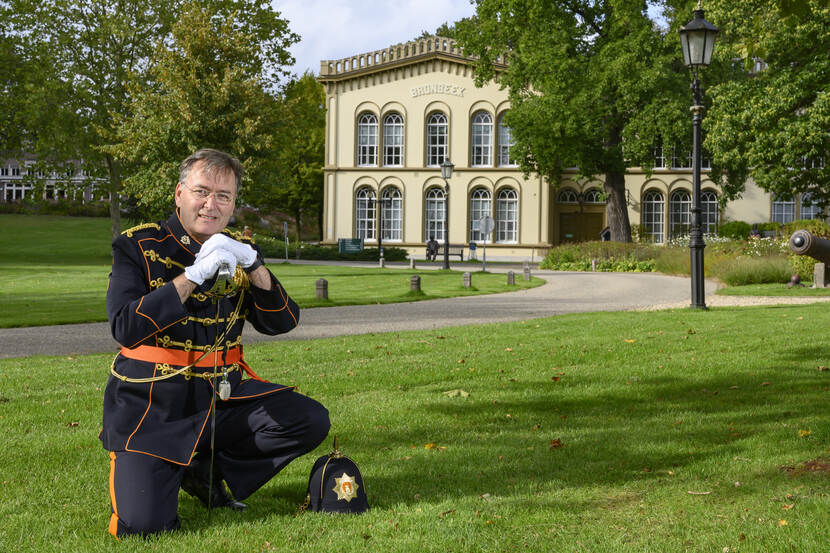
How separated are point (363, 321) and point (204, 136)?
551 inches

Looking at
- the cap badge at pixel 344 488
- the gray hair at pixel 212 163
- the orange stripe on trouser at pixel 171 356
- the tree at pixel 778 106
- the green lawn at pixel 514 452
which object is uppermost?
the tree at pixel 778 106

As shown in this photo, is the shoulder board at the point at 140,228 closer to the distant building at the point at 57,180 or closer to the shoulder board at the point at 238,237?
the shoulder board at the point at 238,237

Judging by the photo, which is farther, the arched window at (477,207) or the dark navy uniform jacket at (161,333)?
the arched window at (477,207)

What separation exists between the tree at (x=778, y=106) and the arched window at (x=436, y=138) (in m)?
19.1

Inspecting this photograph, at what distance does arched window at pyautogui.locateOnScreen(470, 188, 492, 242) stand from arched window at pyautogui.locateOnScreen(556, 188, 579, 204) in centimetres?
396

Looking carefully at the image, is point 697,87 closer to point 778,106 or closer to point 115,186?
point 778,106

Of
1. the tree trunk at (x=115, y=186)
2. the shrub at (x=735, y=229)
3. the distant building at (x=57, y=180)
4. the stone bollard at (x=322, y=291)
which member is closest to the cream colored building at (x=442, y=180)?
the shrub at (x=735, y=229)

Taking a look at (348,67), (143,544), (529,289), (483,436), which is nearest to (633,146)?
(529,289)

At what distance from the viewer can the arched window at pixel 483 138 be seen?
148 ft

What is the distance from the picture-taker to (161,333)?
3.54 metres

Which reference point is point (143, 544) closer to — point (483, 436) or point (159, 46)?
point (483, 436)

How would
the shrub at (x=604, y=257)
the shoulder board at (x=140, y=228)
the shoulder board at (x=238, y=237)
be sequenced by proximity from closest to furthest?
1. the shoulder board at (x=140, y=228)
2. the shoulder board at (x=238, y=237)
3. the shrub at (x=604, y=257)

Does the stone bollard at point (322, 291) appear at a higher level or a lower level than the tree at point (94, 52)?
lower

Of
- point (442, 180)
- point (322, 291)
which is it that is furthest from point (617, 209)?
point (322, 291)
